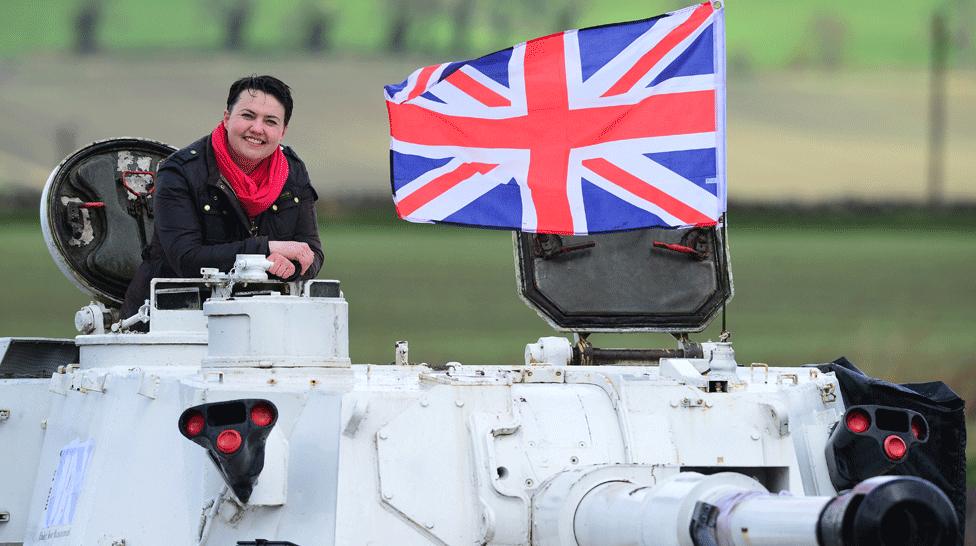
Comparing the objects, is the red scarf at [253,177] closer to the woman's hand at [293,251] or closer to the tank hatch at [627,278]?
the woman's hand at [293,251]

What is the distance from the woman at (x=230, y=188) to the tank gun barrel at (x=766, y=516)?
416cm

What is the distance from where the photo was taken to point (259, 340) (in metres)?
10.3

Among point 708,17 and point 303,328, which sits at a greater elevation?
point 708,17

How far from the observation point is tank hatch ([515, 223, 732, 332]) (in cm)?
1381

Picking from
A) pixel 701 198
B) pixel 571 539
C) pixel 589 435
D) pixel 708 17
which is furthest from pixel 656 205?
pixel 571 539

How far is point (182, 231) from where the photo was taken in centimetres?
1211

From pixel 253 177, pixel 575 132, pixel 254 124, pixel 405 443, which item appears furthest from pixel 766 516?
pixel 575 132

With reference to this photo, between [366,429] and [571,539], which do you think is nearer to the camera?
[571,539]

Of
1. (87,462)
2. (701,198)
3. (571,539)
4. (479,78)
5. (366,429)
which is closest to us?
(571,539)

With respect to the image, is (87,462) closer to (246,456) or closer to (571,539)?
(246,456)

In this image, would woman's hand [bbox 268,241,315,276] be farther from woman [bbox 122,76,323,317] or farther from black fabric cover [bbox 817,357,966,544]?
black fabric cover [bbox 817,357,966,544]

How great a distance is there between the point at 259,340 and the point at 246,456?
120 cm

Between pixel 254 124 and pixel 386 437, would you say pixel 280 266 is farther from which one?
pixel 386 437

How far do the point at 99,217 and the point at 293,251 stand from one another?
3.29 meters
